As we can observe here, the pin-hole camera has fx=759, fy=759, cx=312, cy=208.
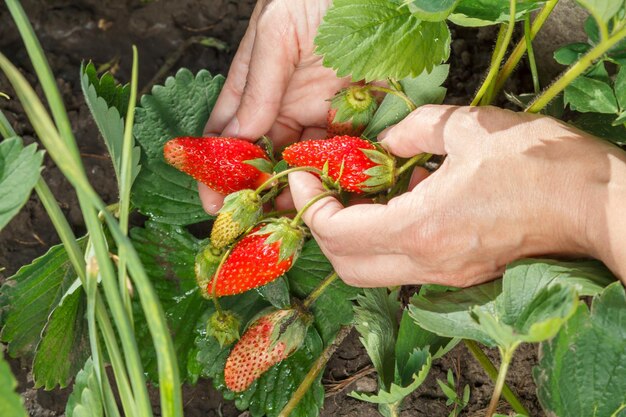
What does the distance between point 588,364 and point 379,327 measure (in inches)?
13.2

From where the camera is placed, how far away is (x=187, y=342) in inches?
48.1

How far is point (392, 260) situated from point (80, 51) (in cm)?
82

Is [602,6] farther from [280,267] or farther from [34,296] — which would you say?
[34,296]

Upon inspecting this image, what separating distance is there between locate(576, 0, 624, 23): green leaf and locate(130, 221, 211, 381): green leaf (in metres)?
0.74

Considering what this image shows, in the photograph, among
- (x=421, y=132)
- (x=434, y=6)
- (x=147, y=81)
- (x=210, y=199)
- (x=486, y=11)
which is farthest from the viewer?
(x=147, y=81)

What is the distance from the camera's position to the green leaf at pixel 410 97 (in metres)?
1.06

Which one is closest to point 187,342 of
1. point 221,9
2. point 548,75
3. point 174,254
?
point 174,254

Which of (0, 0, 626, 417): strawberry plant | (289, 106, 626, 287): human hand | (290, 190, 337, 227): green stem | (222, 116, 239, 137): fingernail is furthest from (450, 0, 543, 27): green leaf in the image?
(222, 116, 239, 137): fingernail

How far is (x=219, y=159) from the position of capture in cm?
105

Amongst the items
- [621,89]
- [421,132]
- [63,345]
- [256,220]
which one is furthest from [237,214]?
[621,89]

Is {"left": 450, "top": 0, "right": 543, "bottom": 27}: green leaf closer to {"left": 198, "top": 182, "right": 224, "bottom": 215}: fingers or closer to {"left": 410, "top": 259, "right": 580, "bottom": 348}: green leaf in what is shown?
{"left": 410, "top": 259, "right": 580, "bottom": 348}: green leaf

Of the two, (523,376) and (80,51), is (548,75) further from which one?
(80,51)

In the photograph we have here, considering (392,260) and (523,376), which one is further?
(523,376)

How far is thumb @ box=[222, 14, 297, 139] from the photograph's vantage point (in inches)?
42.4
